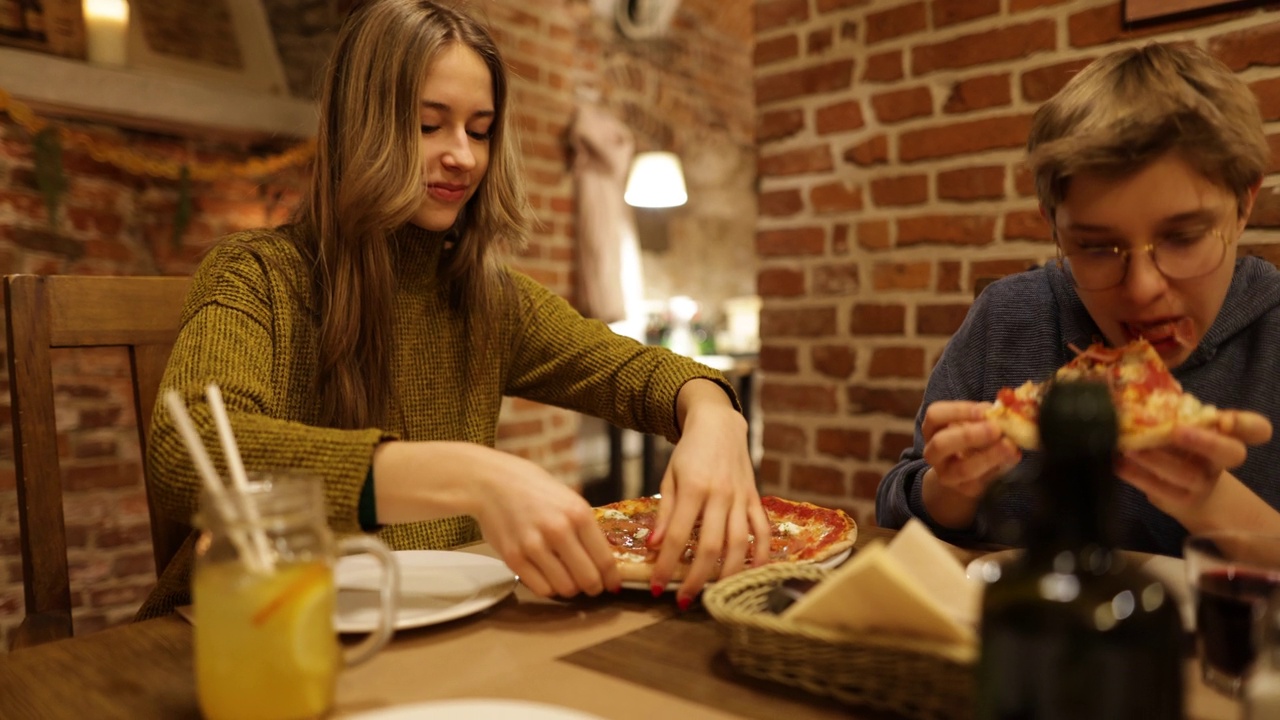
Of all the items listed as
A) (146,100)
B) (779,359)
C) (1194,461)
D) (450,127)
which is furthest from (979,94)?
(146,100)

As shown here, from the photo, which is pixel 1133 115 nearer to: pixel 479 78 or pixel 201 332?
pixel 479 78

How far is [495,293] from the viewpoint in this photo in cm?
145

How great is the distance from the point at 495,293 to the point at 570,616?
2.51 feet

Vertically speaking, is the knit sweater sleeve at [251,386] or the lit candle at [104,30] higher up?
the lit candle at [104,30]

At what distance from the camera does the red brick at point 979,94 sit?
5.84 feet

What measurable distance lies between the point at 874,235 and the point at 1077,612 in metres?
1.69

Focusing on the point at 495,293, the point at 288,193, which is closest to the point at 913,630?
the point at 495,293

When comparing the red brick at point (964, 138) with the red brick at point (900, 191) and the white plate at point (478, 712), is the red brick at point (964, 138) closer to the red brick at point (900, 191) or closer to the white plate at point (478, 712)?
the red brick at point (900, 191)

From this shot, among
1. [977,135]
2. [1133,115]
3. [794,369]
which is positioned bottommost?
[794,369]

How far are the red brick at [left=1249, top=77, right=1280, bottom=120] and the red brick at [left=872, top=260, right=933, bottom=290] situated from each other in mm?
635

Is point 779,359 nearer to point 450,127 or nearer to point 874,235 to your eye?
point 874,235

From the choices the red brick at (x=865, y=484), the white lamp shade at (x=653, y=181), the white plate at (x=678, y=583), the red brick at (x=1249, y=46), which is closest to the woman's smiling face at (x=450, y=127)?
the white plate at (x=678, y=583)

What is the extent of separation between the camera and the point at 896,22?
1.92 meters

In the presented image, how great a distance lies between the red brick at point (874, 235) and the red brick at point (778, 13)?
518 millimetres
